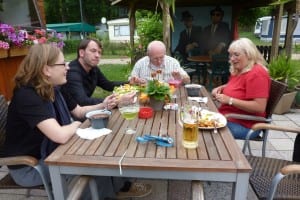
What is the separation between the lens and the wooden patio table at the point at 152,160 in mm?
1371

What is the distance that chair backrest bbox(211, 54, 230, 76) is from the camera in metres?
6.11

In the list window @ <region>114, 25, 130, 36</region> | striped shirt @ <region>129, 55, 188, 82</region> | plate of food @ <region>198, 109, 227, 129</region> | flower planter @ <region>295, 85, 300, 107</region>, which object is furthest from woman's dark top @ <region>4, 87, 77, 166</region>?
window @ <region>114, 25, 130, 36</region>

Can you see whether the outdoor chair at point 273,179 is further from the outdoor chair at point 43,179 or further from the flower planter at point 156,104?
the outdoor chair at point 43,179

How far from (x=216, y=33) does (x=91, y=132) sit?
659cm

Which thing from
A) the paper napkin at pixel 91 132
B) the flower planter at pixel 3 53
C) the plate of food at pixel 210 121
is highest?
the flower planter at pixel 3 53

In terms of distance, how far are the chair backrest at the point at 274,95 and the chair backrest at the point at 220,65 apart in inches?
141

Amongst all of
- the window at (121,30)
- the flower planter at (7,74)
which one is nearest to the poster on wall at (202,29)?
the flower planter at (7,74)

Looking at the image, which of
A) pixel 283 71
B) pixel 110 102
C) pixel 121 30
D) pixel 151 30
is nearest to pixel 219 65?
pixel 283 71

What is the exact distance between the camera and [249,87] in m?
2.42

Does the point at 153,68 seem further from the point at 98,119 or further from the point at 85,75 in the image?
the point at 98,119

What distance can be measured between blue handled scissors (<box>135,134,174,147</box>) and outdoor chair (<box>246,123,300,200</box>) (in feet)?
2.03

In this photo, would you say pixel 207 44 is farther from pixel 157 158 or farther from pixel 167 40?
pixel 157 158

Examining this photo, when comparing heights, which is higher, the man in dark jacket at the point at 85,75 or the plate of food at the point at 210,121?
the man in dark jacket at the point at 85,75

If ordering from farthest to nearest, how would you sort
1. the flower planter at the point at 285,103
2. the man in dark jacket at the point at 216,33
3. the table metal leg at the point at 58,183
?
1. the man in dark jacket at the point at 216,33
2. the flower planter at the point at 285,103
3. the table metal leg at the point at 58,183
